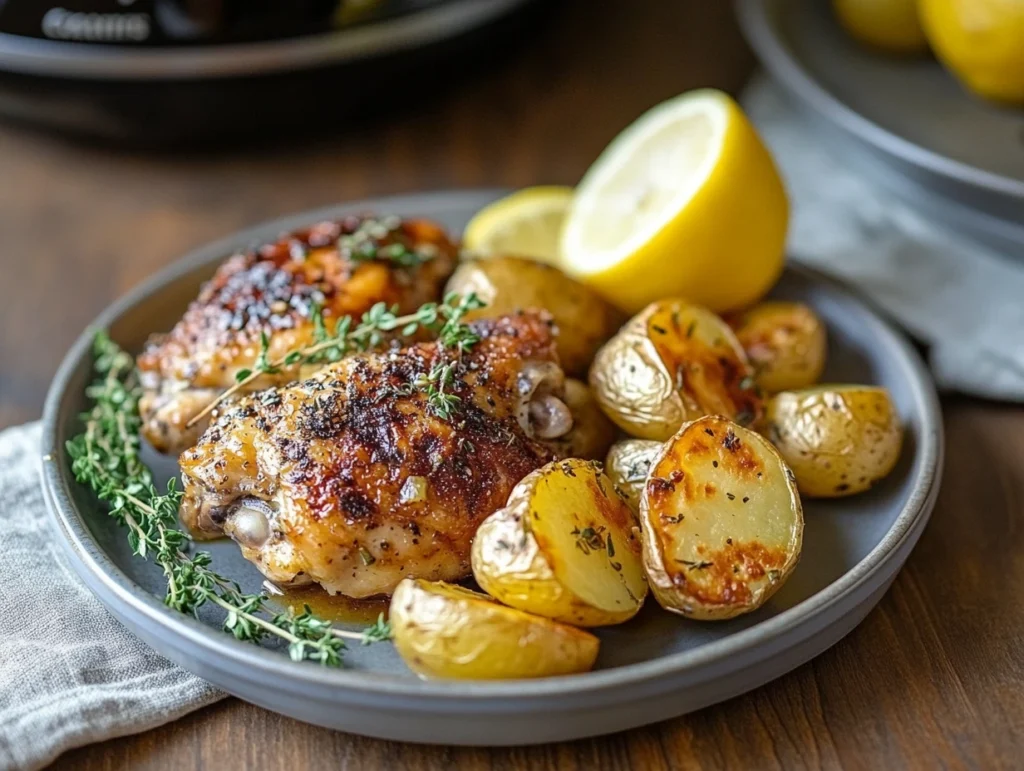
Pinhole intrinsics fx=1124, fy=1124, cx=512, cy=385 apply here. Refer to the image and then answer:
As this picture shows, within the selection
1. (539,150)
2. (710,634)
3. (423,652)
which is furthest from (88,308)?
(710,634)

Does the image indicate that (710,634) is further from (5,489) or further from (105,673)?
(5,489)

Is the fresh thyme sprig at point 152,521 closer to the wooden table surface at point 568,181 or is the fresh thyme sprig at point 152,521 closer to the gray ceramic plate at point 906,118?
the wooden table surface at point 568,181

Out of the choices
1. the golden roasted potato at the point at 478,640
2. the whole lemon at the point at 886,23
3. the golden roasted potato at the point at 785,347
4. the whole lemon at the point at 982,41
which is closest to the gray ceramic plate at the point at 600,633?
the golden roasted potato at the point at 478,640

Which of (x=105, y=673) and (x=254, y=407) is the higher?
(x=254, y=407)

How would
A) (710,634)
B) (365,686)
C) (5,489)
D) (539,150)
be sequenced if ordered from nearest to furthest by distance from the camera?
(365,686)
(710,634)
(5,489)
(539,150)

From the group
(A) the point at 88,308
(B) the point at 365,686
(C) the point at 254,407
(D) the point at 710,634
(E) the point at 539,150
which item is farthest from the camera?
(E) the point at 539,150

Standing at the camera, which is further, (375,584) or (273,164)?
(273,164)

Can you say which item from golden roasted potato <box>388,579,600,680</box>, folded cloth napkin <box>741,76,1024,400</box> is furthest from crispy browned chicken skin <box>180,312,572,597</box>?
folded cloth napkin <box>741,76,1024,400</box>
